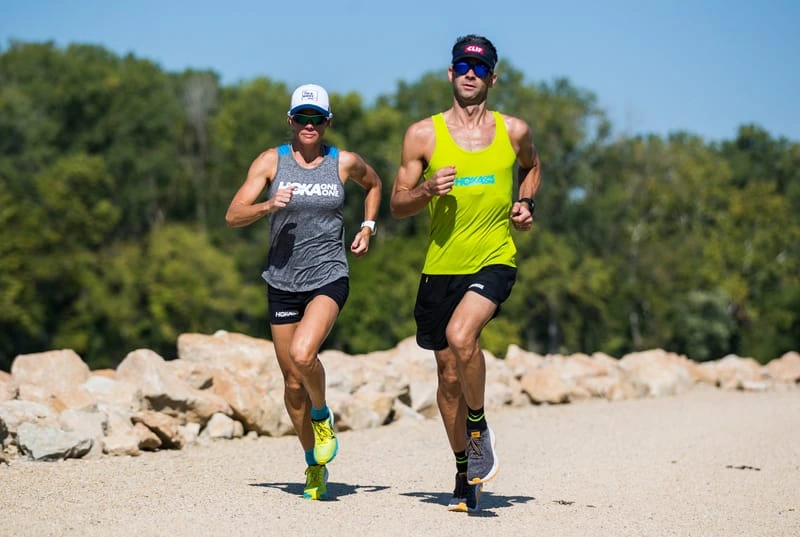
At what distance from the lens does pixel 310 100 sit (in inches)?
350

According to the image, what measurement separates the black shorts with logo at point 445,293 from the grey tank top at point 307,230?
734 millimetres

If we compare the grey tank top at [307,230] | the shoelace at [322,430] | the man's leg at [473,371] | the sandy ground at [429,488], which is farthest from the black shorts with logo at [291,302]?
the sandy ground at [429,488]

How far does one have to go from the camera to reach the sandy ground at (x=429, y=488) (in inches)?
319

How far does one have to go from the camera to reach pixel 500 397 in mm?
17656

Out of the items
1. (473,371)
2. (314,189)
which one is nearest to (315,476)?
(473,371)

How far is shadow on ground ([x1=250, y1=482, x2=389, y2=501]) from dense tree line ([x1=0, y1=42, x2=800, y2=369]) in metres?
40.5

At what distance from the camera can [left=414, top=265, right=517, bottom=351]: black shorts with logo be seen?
325 inches

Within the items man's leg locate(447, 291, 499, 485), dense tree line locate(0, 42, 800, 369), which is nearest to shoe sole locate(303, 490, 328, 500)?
man's leg locate(447, 291, 499, 485)

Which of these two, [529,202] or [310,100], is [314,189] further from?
[529,202]

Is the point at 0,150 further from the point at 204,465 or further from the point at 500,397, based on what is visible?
the point at 204,465

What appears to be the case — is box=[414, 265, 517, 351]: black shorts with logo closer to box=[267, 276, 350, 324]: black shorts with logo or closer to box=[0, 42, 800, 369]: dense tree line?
box=[267, 276, 350, 324]: black shorts with logo

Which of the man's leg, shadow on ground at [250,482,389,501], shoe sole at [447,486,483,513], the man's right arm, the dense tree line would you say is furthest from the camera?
the dense tree line

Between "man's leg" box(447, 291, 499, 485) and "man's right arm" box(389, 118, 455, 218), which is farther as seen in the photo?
"man's right arm" box(389, 118, 455, 218)

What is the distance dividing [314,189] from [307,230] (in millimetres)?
271
